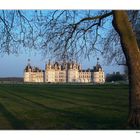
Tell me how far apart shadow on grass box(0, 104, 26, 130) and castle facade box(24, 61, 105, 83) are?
0.71m

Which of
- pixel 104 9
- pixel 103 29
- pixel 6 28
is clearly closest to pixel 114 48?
pixel 103 29

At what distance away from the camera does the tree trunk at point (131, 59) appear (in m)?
10.0

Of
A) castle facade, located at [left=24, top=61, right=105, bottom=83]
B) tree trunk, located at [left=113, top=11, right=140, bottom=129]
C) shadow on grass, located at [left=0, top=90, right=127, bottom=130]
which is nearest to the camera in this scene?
shadow on grass, located at [left=0, top=90, right=127, bottom=130]

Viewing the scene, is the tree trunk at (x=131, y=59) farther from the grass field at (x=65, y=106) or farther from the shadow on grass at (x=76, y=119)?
the shadow on grass at (x=76, y=119)

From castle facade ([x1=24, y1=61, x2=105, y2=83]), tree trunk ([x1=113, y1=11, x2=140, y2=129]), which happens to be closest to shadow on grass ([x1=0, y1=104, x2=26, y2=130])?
castle facade ([x1=24, y1=61, x2=105, y2=83])

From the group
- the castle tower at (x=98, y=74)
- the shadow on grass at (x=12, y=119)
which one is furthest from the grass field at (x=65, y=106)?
the castle tower at (x=98, y=74)

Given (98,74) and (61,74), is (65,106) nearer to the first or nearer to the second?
(61,74)

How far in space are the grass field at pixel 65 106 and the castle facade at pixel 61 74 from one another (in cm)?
11

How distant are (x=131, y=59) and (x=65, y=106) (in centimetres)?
132

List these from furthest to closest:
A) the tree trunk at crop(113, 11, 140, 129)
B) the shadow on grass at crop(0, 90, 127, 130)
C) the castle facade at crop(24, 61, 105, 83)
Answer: the tree trunk at crop(113, 11, 140, 129), the castle facade at crop(24, 61, 105, 83), the shadow on grass at crop(0, 90, 127, 130)

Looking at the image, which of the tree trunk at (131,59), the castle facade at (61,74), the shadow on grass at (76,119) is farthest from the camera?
the tree trunk at (131,59)

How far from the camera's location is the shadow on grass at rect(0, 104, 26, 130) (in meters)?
9.72

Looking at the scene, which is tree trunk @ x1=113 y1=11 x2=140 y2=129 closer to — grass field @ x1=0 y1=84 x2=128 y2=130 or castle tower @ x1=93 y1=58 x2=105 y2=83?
grass field @ x1=0 y1=84 x2=128 y2=130
